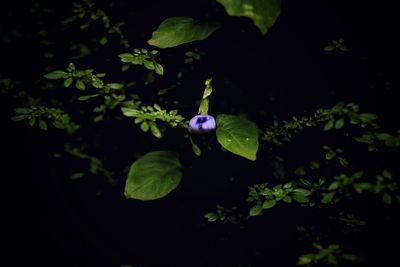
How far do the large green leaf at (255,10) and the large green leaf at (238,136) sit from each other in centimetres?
31

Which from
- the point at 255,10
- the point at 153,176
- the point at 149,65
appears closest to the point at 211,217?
the point at 153,176

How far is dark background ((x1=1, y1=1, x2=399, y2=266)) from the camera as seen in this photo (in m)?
1.10

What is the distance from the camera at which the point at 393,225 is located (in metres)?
0.87

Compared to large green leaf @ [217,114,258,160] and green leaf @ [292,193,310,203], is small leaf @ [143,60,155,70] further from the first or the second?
green leaf @ [292,193,310,203]

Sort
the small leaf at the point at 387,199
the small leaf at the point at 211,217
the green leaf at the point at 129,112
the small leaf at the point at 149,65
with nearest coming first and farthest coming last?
the small leaf at the point at 387,199, the green leaf at the point at 129,112, the small leaf at the point at 149,65, the small leaf at the point at 211,217

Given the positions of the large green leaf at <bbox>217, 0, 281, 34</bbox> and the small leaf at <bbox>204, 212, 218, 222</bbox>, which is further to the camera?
the small leaf at <bbox>204, 212, 218, 222</bbox>

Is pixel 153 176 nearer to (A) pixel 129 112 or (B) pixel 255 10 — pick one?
(A) pixel 129 112

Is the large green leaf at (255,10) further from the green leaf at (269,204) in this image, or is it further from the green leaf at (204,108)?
the green leaf at (269,204)

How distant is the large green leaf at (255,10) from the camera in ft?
2.62

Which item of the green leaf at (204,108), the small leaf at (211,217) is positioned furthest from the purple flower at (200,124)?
the small leaf at (211,217)

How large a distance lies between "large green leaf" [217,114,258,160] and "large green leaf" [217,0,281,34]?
1.03 ft

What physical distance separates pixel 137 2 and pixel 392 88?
1.07m

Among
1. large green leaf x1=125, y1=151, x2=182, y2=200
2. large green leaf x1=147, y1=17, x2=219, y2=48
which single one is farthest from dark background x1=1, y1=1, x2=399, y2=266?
large green leaf x1=125, y1=151, x2=182, y2=200

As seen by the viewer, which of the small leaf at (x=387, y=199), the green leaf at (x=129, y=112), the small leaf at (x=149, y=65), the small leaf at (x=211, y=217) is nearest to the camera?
the small leaf at (x=387, y=199)
